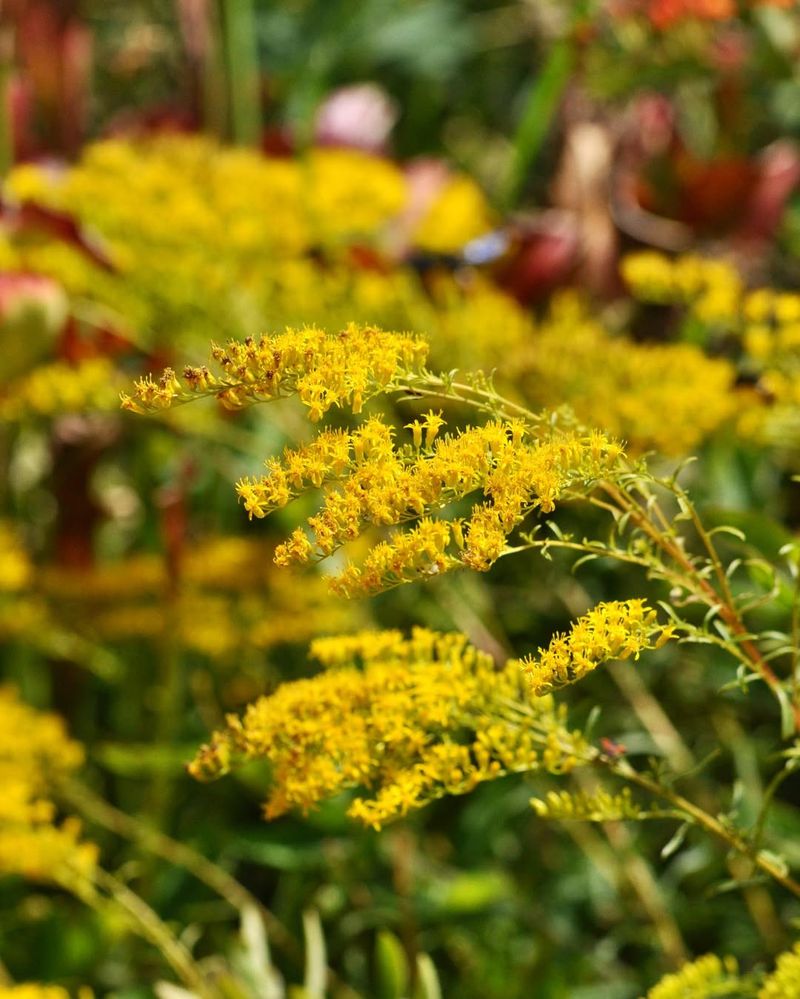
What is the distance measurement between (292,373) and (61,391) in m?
0.43

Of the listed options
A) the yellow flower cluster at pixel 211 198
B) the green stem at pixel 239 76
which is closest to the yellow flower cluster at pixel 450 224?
the yellow flower cluster at pixel 211 198

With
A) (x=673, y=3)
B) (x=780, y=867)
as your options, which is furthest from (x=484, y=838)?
(x=673, y=3)

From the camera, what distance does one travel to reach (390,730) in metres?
0.50

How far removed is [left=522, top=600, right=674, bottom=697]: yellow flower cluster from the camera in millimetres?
413

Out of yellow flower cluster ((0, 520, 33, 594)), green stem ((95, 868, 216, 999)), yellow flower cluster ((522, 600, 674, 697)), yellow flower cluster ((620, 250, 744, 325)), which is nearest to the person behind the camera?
yellow flower cluster ((522, 600, 674, 697))

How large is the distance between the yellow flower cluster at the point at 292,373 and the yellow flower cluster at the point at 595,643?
0.09m

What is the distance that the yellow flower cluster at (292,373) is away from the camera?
420 millimetres

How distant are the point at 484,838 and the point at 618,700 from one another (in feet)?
0.48

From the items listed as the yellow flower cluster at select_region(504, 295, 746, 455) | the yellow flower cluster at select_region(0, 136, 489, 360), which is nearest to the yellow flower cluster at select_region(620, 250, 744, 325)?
the yellow flower cluster at select_region(504, 295, 746, 455)

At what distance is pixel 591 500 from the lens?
45cm

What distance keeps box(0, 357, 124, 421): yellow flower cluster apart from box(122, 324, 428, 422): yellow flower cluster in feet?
1.31

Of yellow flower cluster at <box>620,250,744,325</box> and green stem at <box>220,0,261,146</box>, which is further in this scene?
green stem at <box>220,0,261,146</box>

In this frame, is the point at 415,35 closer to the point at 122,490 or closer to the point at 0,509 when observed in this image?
the point at 122,490

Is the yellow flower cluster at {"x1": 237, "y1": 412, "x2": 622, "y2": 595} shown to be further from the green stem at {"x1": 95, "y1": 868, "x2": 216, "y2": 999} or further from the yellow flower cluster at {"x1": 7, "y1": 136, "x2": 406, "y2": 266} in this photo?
the yellow flower cluster at {"x1": 7, "y1": 136, "x2": 406, "y2": 266}
